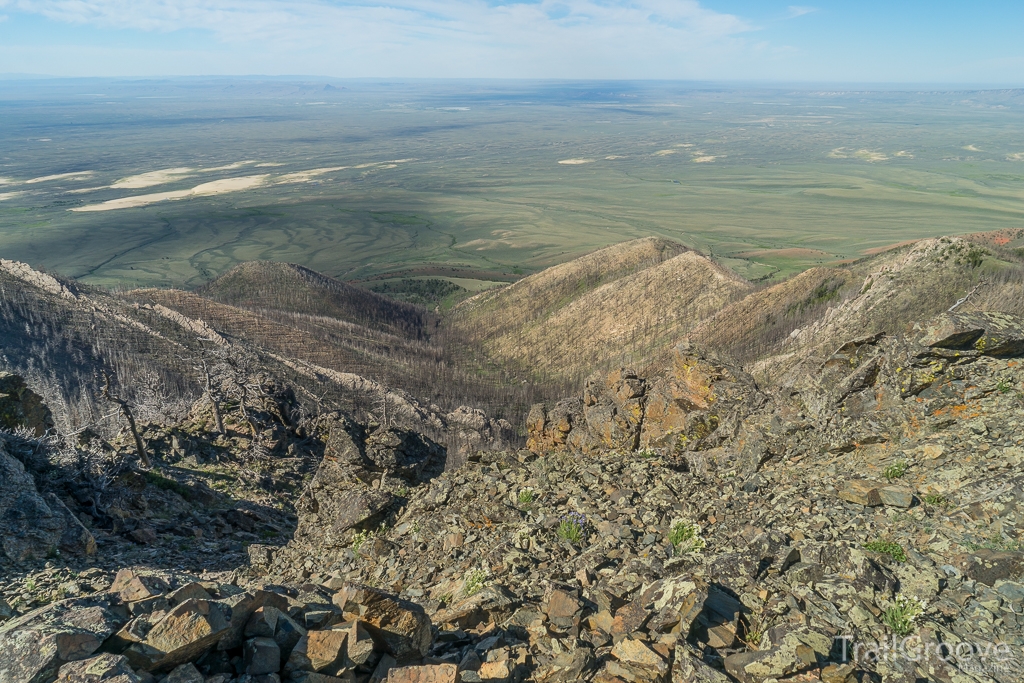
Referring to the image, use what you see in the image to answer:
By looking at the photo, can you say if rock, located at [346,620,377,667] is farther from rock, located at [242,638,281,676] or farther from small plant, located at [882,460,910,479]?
small plant, located at [882,460,910,479]

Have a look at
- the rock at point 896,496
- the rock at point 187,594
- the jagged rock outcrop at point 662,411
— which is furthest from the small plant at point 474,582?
the jagged rock outcrop at point 662,411

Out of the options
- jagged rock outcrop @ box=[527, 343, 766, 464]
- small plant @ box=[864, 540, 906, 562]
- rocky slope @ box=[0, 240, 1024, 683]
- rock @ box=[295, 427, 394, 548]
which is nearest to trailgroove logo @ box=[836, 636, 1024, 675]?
rocky slope @ box=[0, 240, 1024, 683]

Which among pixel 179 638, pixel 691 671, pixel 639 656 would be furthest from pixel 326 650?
pixel 691 671

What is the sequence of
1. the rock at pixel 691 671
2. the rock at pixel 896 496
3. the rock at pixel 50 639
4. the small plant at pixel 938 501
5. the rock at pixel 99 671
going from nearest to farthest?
the rock at pixel 99 671, the rock at pixel 50 639, the rock at pixel 691 671, the small plant at pixel 938 501, the rock at pixel 896 496

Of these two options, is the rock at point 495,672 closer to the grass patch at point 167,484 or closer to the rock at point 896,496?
the rock at point 896,496

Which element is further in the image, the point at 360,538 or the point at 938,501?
the point at 360,538

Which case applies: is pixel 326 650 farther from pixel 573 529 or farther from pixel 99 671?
pixel 573 529

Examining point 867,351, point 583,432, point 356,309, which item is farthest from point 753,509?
point 356,309
